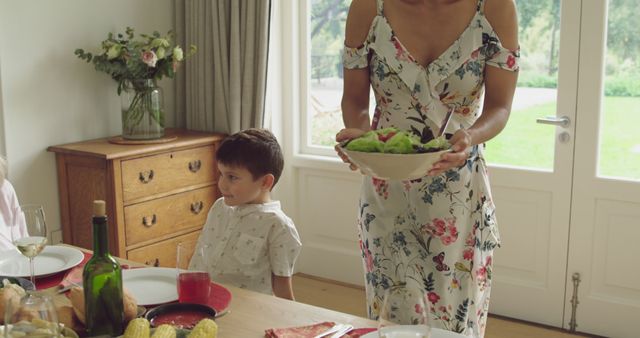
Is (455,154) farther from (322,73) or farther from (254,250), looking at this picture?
(322,73)

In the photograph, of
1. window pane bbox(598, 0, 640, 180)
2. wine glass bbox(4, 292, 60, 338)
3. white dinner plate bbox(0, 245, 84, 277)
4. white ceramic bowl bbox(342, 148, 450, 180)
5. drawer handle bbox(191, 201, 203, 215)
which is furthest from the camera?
drawer handle bbox(191, 201, 203, 215)

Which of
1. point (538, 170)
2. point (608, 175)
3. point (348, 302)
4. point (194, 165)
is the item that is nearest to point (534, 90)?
point (538, 170)

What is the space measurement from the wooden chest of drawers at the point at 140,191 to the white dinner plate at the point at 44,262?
4.03ft

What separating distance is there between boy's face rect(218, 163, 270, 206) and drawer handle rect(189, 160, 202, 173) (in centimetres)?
147

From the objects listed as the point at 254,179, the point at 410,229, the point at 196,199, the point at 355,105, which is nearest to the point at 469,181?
the point at 410,229

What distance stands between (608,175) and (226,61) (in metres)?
1.93

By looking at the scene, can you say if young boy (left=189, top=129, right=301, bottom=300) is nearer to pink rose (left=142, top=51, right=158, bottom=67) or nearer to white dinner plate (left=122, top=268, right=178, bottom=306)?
white dinner plate (left=122, top=268, right=178, bottom=306)

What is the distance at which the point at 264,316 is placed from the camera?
1561 millimetres

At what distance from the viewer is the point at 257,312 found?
1581mm

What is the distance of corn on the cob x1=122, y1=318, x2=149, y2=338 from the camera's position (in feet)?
4.25

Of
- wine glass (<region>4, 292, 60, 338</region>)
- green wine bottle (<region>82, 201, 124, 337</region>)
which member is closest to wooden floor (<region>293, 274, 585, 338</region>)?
green wine bottle (<region>82, 201, 124, 337</region>)

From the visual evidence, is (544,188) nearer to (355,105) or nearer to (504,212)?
(504,212)

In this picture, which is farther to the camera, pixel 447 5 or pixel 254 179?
pixel 254 179

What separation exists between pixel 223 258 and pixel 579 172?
1.85 m
